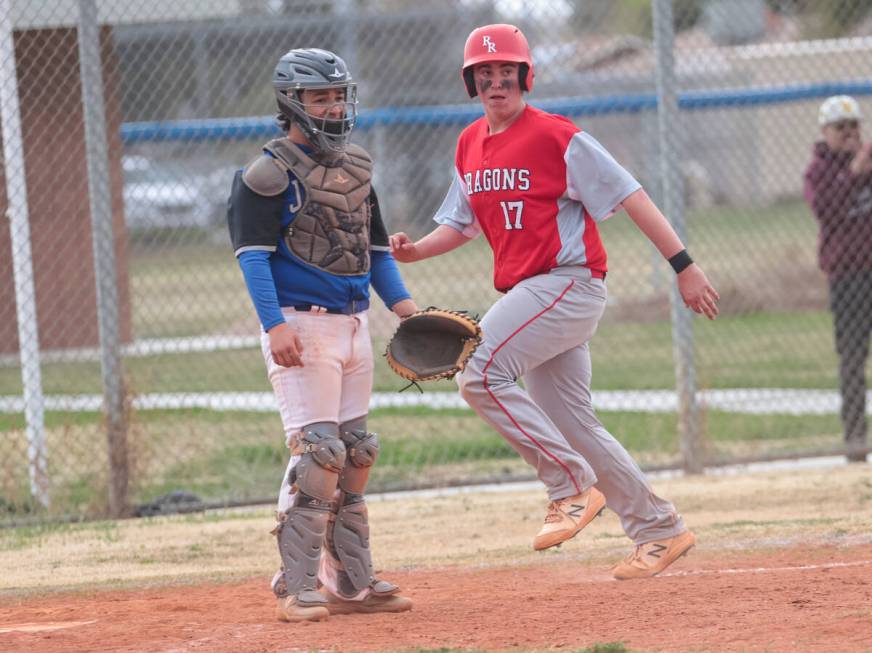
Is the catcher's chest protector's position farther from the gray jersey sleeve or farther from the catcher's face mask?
the gray jersey sleeve

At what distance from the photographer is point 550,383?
5336 millimetres

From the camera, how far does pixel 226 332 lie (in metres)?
12.9

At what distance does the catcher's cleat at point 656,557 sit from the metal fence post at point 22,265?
370 centimetres

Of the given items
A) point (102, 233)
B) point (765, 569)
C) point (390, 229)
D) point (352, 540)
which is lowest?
point (765, 569)

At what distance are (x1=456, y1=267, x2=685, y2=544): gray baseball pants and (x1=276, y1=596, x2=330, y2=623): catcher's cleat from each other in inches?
37.5

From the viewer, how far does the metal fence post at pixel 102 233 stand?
293 inches

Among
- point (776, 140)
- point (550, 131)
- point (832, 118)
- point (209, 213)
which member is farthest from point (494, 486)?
point (776, 140)

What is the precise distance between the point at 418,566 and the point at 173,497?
2.32 metres

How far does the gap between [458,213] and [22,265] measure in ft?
10.7

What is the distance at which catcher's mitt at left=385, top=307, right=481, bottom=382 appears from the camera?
4902 mm

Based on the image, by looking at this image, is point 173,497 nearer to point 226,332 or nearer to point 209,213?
point 226,332

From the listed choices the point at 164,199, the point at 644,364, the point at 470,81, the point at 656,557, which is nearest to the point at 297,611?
the point at 656,557

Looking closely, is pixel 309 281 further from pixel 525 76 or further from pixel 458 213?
pixel 525 76

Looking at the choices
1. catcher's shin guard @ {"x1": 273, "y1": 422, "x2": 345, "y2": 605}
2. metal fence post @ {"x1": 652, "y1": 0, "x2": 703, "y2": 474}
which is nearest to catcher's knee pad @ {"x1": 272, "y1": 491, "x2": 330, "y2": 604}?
catcher's shin guard @ {"x1": 273, "y1": 422, "x2": 345, "y2": 605}
